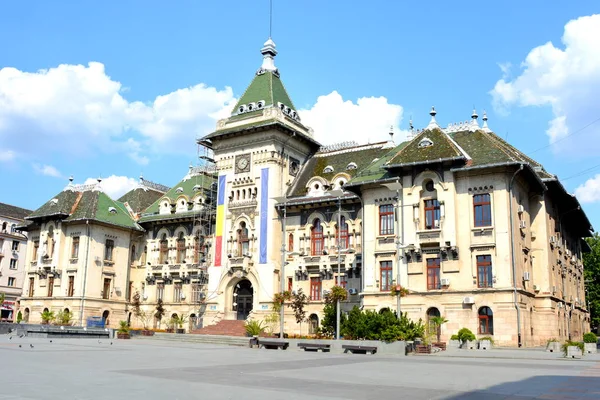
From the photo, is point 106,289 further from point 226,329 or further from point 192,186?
point 226,329

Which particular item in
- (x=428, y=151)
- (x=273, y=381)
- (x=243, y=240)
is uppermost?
(x=428, y=151)

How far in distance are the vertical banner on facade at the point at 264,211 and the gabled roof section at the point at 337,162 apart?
2.19 metres

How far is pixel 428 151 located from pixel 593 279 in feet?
133

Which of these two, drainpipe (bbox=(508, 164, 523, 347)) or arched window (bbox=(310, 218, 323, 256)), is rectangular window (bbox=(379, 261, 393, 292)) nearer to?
arched window (bbox=(310, 218, 323, 256))

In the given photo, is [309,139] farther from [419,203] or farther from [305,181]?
[419,203]

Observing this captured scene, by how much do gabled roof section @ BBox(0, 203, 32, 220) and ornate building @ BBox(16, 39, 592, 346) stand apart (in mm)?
23220

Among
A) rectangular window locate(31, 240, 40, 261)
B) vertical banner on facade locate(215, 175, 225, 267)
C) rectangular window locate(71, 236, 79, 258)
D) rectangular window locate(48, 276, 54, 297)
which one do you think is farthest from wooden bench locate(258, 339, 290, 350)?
rectangular window locate(31, 240, 40, 261)

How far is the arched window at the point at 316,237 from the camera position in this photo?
4841 cm

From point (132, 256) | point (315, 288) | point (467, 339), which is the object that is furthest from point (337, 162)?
point (132, 256)

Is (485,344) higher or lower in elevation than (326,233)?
lower

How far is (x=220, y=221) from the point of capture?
52.5m

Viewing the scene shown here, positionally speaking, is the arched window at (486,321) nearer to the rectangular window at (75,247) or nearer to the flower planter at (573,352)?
the flower planter at (573,352)

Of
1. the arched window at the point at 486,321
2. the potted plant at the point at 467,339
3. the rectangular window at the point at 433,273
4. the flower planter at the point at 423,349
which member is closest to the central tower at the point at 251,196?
the rectangular window at the point at 433,273

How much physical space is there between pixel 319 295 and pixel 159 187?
96.4 ft
